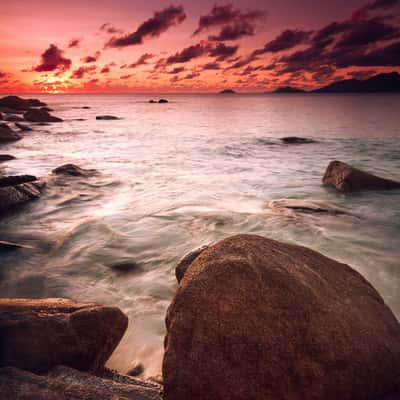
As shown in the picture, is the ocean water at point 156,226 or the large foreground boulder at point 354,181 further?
the large foreground boulder at point 354,181

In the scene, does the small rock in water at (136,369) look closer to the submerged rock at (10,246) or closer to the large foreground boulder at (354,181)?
the submerged rock at (10,246)

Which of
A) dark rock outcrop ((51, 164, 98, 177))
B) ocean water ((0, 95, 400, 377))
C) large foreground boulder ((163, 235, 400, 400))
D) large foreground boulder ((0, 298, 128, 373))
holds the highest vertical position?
large foreground boulder ((163, 235, 400, 400))

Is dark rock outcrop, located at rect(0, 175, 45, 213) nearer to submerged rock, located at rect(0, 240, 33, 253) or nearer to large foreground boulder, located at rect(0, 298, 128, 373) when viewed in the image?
submerged rock, located at rect(0, 240, 33, 253)

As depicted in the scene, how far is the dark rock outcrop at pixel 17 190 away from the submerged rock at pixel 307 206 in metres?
6.27

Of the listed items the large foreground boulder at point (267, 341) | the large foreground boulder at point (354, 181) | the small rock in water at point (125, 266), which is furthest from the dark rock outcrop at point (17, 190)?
the large foreground boulder at point (354, 181)

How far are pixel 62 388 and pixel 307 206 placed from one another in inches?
277

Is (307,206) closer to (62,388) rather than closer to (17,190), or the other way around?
(62,388)

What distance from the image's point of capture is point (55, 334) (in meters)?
2.61

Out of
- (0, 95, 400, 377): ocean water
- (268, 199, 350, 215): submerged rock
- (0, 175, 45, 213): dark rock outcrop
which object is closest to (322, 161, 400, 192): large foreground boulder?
(0, 95, 400, 377): ocean water

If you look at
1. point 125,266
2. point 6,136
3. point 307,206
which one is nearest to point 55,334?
point 125,266

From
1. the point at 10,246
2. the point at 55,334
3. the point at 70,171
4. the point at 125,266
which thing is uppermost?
the point at 55,334

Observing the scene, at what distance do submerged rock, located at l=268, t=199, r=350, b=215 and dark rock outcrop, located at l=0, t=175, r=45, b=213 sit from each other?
247 inches

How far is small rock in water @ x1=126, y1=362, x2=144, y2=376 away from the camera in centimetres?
312

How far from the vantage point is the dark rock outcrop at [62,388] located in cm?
196
